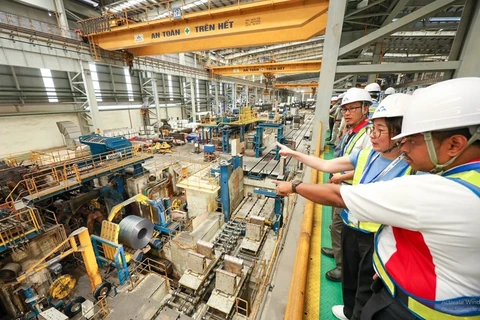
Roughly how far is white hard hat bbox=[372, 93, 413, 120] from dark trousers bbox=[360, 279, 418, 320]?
1269mm

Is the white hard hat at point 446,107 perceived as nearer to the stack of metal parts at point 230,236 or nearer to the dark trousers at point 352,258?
the dark trousers at point 352,258

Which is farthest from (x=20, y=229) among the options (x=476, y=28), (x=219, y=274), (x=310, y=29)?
(x=476, y=28)

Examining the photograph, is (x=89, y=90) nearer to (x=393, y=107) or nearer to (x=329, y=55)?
(x=329, y=55)

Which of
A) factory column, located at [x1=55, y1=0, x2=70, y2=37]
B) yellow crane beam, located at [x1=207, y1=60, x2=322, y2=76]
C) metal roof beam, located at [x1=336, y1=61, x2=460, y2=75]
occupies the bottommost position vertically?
metal roof beam, located at [x1=336, y1=61, x2=460, y2=75]

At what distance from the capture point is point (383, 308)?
3.73 feet

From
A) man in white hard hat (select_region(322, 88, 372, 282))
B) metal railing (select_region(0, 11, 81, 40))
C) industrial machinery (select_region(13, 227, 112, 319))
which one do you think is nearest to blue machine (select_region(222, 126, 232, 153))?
metal railing (select_region(0, 11, 81, 40))

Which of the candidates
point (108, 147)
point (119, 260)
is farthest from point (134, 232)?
point (108, 147)

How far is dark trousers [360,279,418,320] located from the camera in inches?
41.6

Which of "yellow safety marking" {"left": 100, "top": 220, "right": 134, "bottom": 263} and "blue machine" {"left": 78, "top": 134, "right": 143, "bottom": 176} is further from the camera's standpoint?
"blue machine" {"left": 78, "top": 134, "right": 143, "bottom": 176}

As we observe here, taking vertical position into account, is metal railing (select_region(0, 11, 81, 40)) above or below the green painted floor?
above

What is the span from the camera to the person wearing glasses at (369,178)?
1.57 metres

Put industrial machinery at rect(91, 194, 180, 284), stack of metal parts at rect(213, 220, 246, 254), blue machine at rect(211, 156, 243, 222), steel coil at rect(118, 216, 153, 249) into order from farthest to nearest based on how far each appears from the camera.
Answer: blue machine at rect(211, 156, 243, 222) < stack of metal parts at rect(213, 220, 246, 254) < steel coil at rect(118, 216, 153, 249) < industrial machinery at rect(91, 194, 180, 284)

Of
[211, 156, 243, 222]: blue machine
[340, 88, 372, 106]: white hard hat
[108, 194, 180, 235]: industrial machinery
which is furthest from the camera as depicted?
[211, 156, 243, 222]: blue machine

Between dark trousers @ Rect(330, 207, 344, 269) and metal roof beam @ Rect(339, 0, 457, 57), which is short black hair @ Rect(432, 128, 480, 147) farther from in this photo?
metal roof beam @ Rect(339, 0, 457, 57)
